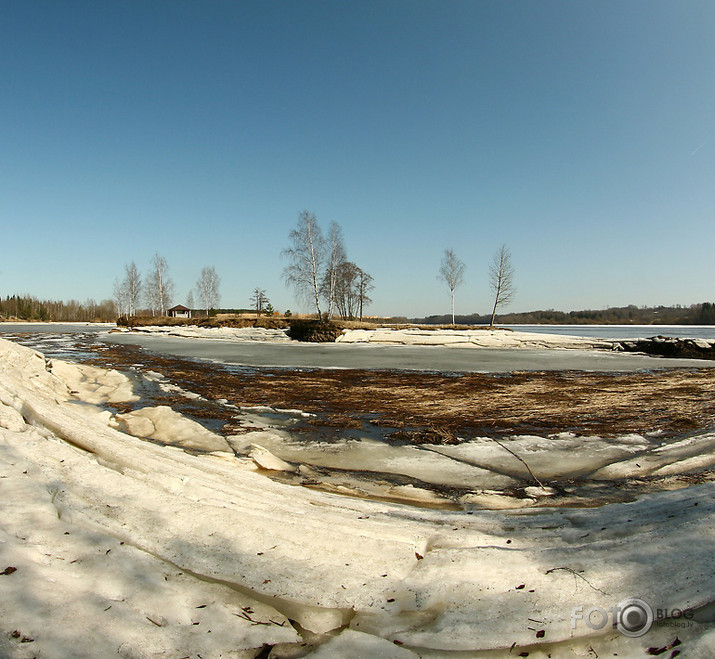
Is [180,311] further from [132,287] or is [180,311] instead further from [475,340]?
[475,340]

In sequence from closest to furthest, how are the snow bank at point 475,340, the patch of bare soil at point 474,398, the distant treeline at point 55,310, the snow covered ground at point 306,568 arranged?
the snow covered ground at point 306,568, the patch of bare soil at point 474,398, the snow bank at point 475,340, the distant treeline at point 55,310

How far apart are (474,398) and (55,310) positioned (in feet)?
442

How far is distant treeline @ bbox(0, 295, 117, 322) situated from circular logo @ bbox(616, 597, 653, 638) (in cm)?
10114

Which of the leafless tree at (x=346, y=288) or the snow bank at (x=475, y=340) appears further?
the leafless tree at (x=346, y=288)

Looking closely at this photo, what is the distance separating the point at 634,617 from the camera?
1.53m

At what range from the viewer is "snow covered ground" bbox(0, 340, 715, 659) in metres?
1.39

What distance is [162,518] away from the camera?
2176 millimetres

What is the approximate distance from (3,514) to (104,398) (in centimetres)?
544

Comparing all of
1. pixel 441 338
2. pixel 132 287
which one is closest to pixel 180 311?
pixel 132 287

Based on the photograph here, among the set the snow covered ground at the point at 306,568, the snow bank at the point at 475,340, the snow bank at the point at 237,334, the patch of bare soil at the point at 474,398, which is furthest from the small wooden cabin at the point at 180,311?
the snow covered ground at the point at 306,568

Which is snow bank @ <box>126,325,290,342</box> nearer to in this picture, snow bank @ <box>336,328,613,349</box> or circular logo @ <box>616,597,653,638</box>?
snow bank @ <box>336,328,613,349</box>

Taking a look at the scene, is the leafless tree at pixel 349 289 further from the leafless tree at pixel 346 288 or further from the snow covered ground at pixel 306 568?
the snow covered ground at pixel 306 568

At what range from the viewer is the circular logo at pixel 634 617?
1.46m

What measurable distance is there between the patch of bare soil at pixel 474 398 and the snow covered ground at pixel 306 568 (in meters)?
2.41
